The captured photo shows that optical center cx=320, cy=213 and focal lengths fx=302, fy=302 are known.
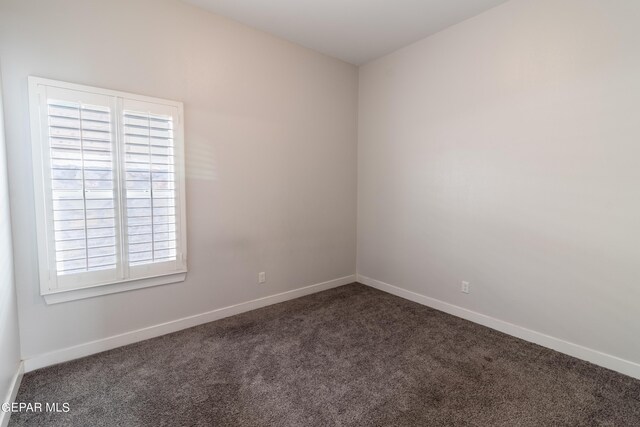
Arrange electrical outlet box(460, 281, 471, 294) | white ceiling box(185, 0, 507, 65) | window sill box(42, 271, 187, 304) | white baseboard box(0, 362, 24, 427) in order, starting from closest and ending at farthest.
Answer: white baseboard box(0, 362, 24, 427), window sill box(42, 271, 187, 304), white ceiling box(185, 0, 507, 65), electrical outlet box(460, 281, 471, 294)

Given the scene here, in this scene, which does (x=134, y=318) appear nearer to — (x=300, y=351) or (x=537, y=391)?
(x=300, y=351)

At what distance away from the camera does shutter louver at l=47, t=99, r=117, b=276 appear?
2096mm

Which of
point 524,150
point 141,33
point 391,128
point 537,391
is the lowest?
point 537,391

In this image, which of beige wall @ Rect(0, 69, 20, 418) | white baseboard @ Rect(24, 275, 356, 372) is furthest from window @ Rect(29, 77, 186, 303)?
white baseboard @ Rect(24, 275, 356, 372)

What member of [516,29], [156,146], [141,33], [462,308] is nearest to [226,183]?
[156,146]

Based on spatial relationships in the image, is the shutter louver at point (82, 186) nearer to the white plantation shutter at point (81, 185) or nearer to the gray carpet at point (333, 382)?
the white plantation shutter at point (81, 185)

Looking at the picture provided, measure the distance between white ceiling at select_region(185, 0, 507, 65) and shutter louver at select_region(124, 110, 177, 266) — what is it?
3.82ft

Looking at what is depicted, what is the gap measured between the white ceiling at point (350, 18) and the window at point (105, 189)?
1149mm

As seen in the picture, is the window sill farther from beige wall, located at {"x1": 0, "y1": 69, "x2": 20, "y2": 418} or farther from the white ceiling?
the white ceiling

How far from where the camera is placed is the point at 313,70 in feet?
11.6

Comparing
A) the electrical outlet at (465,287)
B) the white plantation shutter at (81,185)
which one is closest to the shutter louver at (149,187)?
the white plantation shutter at (81,185)

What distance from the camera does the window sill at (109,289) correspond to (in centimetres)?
217

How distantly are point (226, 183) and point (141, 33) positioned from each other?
1362 mm

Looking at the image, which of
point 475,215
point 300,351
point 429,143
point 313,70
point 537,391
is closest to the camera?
point 537,391
